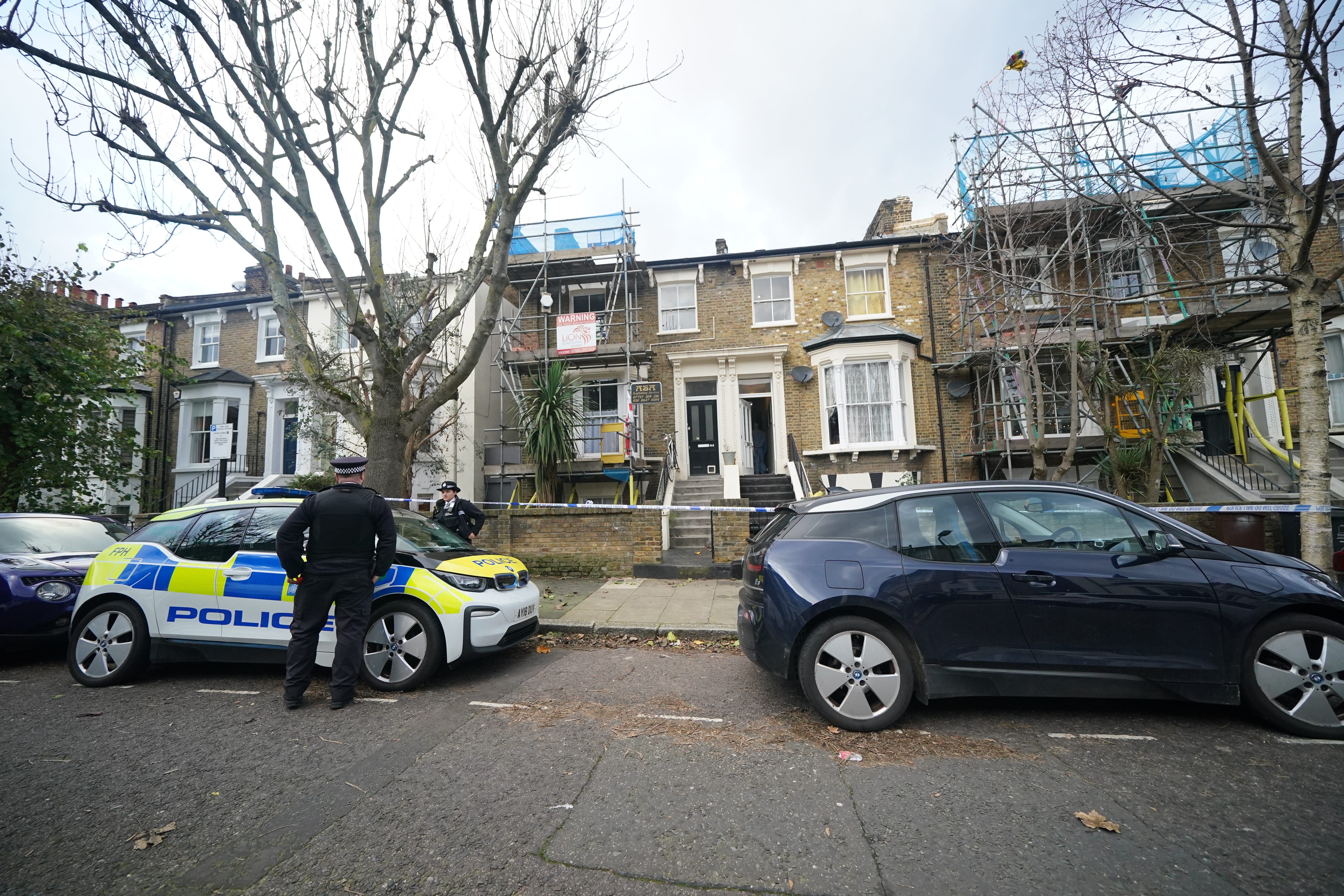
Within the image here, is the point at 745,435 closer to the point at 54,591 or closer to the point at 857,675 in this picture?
the point at 857,675

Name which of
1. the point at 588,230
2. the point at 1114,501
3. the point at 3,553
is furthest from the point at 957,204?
the point at 3,553

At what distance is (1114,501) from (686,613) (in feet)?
14.6

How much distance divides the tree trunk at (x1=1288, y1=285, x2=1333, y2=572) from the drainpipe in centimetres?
773

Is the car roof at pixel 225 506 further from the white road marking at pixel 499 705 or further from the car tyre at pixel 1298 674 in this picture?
the car tyre at pixel 1298 674

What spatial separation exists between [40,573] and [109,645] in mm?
1486

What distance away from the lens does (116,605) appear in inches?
189

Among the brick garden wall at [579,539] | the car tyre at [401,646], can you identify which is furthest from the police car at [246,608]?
the brick garden wall at [579,539]

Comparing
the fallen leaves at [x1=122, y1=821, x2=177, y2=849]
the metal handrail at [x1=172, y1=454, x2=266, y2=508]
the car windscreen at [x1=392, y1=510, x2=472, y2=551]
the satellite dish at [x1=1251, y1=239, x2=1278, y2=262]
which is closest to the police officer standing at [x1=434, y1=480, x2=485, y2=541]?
the car windscreen at [x1=392, y1=510, x2=472, y2=551]

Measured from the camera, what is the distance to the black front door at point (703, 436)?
15109 millimetres

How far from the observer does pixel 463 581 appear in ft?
15.7

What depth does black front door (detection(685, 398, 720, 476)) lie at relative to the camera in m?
15.1

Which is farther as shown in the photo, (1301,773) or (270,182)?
(270,182)

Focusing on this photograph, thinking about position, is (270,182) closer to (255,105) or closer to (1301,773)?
(255,105)

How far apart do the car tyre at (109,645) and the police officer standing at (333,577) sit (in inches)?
67.8
